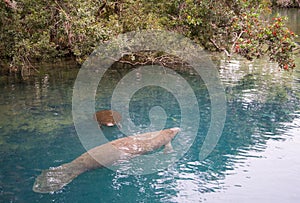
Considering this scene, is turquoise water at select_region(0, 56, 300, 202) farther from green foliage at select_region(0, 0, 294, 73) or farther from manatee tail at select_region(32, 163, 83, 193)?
green foliage at select_region(0, 0, 294, 73)

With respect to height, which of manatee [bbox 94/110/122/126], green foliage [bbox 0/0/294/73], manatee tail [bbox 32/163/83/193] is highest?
green foliage [bbox 0/0/294/73]

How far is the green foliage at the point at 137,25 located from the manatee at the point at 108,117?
3.46 m

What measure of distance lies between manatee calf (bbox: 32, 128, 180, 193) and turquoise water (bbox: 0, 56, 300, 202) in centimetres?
20

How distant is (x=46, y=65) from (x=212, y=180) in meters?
15.0

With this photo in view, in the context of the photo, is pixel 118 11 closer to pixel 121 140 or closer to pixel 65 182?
pixel 121 140

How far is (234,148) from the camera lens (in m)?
10.1

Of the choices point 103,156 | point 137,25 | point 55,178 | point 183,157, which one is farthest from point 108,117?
point 137,25

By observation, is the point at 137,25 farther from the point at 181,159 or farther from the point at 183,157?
the point at 181,159

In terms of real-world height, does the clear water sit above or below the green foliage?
below

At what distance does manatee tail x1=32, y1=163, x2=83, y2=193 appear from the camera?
7.77 meters

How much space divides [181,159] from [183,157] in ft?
0.50

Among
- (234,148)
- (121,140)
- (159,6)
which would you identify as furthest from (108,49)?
(234,148)

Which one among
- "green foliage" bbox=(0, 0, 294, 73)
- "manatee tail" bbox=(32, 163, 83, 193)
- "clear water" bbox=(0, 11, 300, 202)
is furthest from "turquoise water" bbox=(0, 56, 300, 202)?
"green foliage" bbox=(0, 0, 294, 73)

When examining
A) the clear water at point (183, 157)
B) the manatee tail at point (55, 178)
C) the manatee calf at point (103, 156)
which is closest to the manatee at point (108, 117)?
the clear water at point (183, 157)
